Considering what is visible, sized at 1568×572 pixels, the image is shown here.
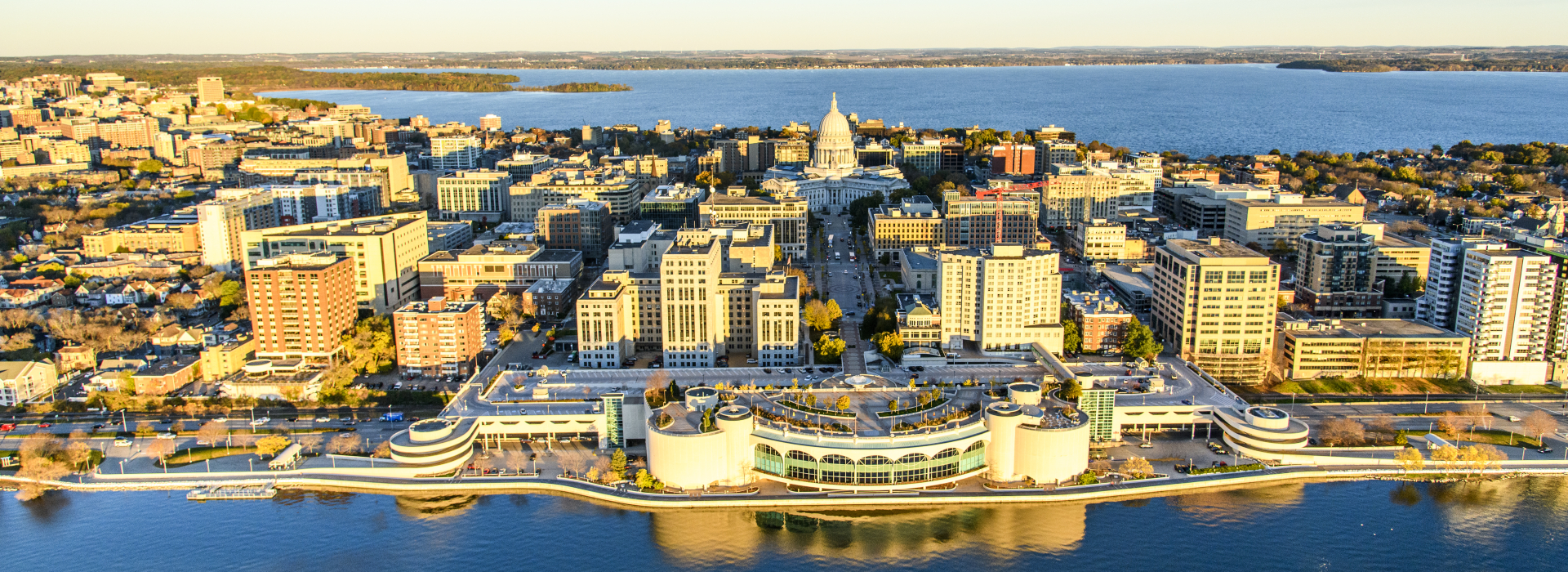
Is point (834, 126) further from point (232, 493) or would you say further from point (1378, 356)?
point (232, 493)

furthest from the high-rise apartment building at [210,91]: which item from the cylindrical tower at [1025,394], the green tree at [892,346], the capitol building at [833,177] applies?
the cylindrical tower at [1025,394]

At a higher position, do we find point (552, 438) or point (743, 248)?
point (743, 248)

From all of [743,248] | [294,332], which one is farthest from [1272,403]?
[294,332]

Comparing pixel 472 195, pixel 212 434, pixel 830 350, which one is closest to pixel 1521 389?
pixel 830 350

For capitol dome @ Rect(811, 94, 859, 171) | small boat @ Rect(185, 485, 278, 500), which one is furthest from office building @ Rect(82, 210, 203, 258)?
capitol dome @ Rect(811, 94, 859, 171)

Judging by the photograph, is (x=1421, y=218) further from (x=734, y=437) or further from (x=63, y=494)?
(x=63, y=494)

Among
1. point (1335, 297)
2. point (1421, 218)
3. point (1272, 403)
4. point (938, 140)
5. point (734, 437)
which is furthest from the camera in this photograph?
point (938, 140)
